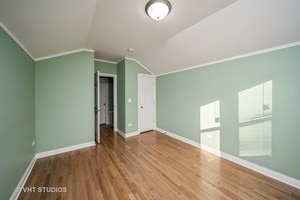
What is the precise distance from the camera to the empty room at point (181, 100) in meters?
1.70

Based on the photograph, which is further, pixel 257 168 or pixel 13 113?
pixel 257 168

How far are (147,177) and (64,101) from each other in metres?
2.63

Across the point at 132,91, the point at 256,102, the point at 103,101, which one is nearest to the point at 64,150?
the point at 132,91

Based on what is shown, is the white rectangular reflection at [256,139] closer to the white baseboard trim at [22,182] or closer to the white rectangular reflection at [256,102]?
the white rectangular reflection at [256,102]

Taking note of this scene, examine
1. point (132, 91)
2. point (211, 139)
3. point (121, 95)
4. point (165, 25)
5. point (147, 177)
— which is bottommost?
point (147, 177)

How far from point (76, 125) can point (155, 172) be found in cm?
232

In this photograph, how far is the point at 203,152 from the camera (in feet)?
9.94

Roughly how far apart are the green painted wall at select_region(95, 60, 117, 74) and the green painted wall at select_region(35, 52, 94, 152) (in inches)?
34.8

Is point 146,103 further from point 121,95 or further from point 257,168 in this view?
point 257,168

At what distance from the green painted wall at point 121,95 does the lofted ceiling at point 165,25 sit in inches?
51.6

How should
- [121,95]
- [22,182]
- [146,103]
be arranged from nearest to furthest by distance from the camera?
1. [22,182]
2. [121,95]
3. [146,103]

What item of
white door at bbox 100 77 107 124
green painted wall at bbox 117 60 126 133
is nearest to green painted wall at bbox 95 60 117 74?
green painted wall at bbox 117 60 126 133

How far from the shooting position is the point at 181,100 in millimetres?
3842

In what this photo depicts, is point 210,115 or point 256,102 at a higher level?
point 256,102
